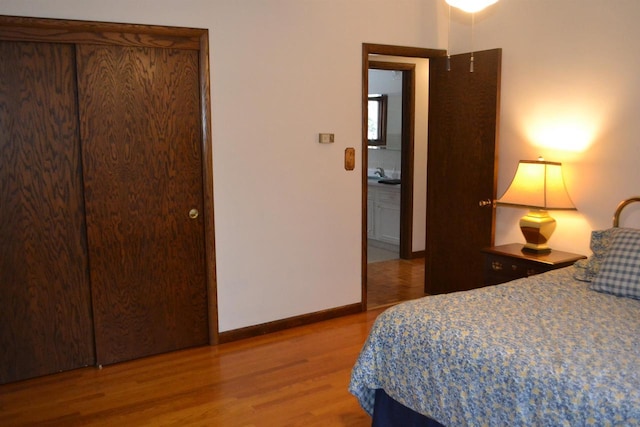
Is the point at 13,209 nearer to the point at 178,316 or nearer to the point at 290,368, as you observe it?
the point at 178,316

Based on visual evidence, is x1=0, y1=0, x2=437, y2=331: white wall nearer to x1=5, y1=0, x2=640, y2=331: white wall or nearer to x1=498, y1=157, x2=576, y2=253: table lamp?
x1=5, y1=0, x2=640, y2=331: white wall

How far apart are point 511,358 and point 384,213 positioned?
5032mm

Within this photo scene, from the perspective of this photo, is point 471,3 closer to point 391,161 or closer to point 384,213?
point 384,213

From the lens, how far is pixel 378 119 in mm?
7465

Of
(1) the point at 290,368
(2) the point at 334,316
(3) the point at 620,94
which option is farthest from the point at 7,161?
(3) the point at 620,94

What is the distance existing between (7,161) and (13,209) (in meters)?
0.28

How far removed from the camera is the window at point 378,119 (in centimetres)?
739

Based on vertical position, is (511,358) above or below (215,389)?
above

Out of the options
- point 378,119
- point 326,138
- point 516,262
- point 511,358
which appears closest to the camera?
point 511,358

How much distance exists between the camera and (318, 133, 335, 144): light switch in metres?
4.29

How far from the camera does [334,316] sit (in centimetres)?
457

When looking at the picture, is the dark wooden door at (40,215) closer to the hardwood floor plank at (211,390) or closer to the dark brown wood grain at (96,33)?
the dark brown wood grain at (96,33)

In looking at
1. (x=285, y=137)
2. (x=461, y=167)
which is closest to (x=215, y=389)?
(x=285, y=137)

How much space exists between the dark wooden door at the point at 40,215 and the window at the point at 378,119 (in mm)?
4581
